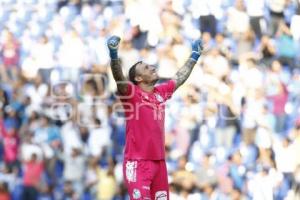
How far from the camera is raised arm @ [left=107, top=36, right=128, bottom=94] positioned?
17.6ft

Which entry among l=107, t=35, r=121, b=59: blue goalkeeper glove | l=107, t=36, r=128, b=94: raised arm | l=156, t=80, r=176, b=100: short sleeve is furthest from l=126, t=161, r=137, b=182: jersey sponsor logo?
l=107, t=35, r=121, b=59: blue goalkeeper glove

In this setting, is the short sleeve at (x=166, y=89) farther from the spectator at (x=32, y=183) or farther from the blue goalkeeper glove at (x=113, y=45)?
the spectator at (x=32, y=183)

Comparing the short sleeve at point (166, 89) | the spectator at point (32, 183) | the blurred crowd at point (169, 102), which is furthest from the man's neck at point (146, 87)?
the spectator at point (32, 183)

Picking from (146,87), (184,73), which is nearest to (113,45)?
(146,87)

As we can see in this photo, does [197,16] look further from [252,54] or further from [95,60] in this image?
[95,60]

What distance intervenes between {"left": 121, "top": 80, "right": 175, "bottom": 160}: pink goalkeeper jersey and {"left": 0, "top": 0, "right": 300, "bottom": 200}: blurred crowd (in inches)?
128

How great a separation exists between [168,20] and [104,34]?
88 cm

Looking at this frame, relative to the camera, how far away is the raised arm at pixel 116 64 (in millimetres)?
5359

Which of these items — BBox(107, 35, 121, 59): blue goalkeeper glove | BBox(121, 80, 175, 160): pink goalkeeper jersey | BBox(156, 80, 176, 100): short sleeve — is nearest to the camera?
BBox(107, 35, 121, 59): blue goalkeeper glove

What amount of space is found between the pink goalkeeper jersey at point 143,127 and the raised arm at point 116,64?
121mm

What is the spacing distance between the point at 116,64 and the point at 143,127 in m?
0.59

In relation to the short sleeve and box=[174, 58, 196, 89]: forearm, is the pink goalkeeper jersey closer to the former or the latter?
the short sleeve

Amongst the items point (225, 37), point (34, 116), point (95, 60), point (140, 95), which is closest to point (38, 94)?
point (34, 116)

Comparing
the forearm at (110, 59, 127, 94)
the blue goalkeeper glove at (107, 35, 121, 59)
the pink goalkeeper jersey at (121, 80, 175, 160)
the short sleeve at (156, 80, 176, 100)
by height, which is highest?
the blue goalkeeper glove at (107, 35, 121, 59)
